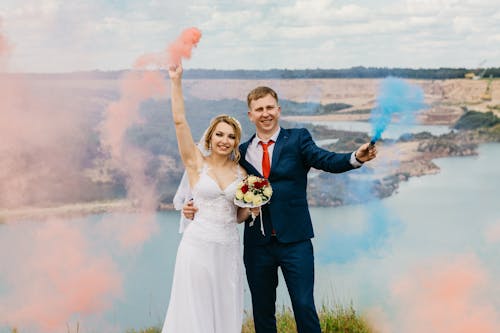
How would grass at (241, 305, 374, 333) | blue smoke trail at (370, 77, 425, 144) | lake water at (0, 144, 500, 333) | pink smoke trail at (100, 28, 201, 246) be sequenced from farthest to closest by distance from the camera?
pink smoke trail at (100, 28, 201, 246), lake water at (0, 144, 500, 333), grass at (241, 305, 374, 333), blue smoke trail at (370, 77, 425, 144)

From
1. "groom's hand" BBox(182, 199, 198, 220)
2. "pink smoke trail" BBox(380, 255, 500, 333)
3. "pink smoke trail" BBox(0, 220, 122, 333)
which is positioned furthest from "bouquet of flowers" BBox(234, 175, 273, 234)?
"pink smoke trail" BBox(0, 220, 122, 333)

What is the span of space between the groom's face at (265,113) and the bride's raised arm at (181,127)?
0.59m

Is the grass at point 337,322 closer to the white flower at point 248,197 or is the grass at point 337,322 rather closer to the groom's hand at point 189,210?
the groom's hand at point 189,210

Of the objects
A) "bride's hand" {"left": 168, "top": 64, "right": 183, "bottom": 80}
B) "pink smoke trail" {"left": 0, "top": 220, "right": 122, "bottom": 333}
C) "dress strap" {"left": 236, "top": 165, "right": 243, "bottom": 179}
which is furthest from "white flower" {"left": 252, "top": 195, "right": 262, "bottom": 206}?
"pink smoke trail" {"left": 0, "top": 220, "right": 122, "bottom": 333}

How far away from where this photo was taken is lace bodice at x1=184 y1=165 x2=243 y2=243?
18.1 ft

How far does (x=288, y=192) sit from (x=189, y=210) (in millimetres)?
899

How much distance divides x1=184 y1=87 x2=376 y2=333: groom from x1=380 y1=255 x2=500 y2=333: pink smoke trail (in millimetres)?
3647

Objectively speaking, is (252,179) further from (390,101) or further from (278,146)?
(390,101)

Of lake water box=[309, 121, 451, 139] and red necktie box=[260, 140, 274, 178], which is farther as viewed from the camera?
lake water box=[309, 121, 451, 139]

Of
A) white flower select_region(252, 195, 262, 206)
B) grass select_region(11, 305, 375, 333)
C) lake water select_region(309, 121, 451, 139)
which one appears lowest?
grass select_region(11, 305, 375, 333)

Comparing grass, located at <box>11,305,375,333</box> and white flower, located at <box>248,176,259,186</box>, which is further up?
white flower, located at <box>248,176,259,186</box>

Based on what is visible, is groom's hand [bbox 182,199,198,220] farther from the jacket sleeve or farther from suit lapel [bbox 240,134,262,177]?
the jacket sleeve

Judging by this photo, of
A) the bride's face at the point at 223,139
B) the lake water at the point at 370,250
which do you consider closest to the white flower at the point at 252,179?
the bride's face at the point at 223,139

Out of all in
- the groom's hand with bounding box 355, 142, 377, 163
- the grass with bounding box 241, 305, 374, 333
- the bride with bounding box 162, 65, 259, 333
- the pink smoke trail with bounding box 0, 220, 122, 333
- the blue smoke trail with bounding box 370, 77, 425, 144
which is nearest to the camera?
the blue smoke trail with bounding box 370, 77, 425, 144
